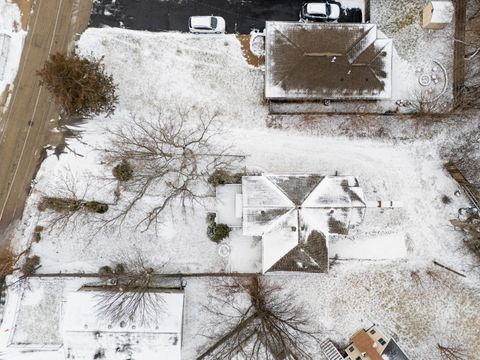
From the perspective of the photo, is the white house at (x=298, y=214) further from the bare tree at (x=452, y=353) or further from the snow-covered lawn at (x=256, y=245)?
the bare tree at (x=452, y=353)

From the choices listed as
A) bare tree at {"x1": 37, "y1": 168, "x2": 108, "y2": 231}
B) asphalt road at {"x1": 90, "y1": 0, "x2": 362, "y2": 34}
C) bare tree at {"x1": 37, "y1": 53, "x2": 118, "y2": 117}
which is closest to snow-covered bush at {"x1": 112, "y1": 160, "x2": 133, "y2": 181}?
bare tree at {"x1": 37, "y1": 168, "x2": 108, "y2": 231}

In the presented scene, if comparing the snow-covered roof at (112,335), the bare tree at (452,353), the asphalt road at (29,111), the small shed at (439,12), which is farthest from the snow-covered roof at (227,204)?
the small shed at (439,12)

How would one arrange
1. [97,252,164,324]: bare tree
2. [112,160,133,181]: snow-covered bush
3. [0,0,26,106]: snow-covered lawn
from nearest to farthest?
[97,252,164,324]: bare tree → [112,160,133,181]: snow-covered bush → [0,0,26,106]: snow-covered lawn

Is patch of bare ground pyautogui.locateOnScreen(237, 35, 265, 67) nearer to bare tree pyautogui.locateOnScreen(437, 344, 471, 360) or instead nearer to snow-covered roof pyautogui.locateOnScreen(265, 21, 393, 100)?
snow-covered roof pyautogui.locateOnScreen(265, 21, 393, 100)

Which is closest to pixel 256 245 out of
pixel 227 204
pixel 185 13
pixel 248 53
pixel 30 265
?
pixel 227 204

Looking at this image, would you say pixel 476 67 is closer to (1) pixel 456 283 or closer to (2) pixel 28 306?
(1) pixel 456 283
